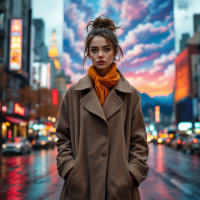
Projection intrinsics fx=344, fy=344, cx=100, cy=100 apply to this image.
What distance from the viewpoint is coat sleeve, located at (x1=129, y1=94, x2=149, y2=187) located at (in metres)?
2.67

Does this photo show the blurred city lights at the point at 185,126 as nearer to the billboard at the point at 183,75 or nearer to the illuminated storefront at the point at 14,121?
the billboard at the point at 183,75

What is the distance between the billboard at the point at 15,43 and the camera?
148 feet

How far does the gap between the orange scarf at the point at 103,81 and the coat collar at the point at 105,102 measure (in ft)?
0.14

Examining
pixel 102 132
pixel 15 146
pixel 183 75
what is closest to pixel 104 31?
pixel 102 132

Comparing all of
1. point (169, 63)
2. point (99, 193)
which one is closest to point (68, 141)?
point (99, 193)

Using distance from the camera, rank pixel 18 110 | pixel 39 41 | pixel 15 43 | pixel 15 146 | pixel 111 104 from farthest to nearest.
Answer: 1. pixel 39 41
2. pixel 18 110
3. pixel 15 43
4. pixel 15 146
5. pixel 111 104

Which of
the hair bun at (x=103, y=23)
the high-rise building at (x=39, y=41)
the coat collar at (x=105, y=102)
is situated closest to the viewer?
the coat collar at (x=105, y=102)

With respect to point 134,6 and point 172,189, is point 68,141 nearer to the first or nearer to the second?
point 172,189

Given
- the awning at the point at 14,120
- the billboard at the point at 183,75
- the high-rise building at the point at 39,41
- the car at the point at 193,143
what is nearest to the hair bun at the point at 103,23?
the car at the point at 193,143

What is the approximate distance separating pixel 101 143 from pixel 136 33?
145 ft

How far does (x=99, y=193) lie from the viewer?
251 centimetres

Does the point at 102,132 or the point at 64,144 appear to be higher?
the point at 102,132

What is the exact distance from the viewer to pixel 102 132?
264 cm

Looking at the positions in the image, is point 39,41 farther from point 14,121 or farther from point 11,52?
point 14,121
